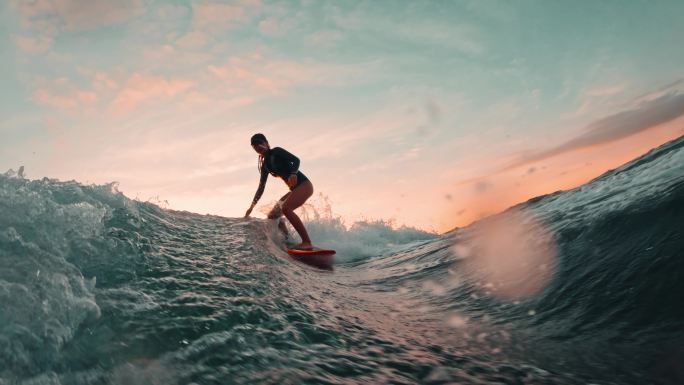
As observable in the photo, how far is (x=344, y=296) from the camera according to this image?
5.75 meters

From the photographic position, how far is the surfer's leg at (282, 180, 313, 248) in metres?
9.27

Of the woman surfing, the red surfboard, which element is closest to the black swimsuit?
the woman surfing

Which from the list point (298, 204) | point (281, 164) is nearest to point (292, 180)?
point (281, 164)

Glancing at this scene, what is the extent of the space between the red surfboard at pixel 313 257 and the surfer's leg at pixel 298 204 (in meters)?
0.26

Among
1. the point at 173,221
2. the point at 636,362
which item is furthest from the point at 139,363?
the point at 173,221

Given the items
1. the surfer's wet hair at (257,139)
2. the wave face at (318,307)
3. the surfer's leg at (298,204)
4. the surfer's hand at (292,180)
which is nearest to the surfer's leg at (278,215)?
the surfer's leg at (298,204)

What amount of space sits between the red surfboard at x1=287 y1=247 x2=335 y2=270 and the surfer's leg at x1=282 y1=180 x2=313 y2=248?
0.84 feet

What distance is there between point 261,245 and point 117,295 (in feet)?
12.8

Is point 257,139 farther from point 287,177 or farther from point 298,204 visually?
point 298,204

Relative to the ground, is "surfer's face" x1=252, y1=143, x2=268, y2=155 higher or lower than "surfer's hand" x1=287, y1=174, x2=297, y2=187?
higher

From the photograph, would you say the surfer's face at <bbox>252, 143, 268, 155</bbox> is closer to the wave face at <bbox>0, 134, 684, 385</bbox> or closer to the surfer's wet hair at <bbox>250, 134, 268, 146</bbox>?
the surfer's wet hair at <bbox>250, 134, 268, 146</bbox>

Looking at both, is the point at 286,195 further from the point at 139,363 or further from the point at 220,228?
the point at 139,363

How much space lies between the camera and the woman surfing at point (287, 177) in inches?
366

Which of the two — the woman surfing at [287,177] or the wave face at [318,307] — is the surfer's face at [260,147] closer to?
the woman surfing at [287,177]
